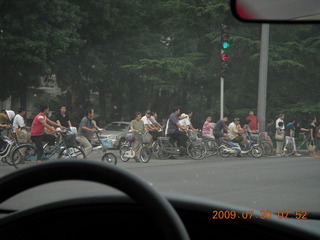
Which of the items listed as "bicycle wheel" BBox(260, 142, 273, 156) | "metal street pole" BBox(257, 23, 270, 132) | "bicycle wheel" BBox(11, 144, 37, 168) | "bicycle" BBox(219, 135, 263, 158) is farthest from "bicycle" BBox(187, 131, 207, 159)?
"bicycle wheel" BBox(11, 144, 37, 168)

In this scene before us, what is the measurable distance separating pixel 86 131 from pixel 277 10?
42.4ft

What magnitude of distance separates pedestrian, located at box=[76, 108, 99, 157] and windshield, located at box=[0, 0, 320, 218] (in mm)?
45

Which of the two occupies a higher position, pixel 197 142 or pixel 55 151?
pixel 55 151

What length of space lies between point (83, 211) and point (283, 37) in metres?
28.5

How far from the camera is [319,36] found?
23.2 meters

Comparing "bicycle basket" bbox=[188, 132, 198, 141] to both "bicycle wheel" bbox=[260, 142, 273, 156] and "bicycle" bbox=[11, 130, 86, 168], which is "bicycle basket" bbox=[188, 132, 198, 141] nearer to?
"bicycle wheel" bbox=[260, 142, 273, 156]

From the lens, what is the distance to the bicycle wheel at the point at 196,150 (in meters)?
18.7

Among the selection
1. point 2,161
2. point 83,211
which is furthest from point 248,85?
point 83,211

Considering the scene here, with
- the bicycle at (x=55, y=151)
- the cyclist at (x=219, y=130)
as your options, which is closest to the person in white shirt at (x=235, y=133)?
the cyclist at (x=219, y=130)

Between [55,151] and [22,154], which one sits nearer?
[22,154]

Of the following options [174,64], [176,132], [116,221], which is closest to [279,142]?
[176,132]

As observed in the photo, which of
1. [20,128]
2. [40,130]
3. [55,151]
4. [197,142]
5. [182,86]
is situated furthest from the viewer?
[182,86]

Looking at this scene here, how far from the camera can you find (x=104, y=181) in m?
1.38

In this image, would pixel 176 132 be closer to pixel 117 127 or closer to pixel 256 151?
pixel 256 151
